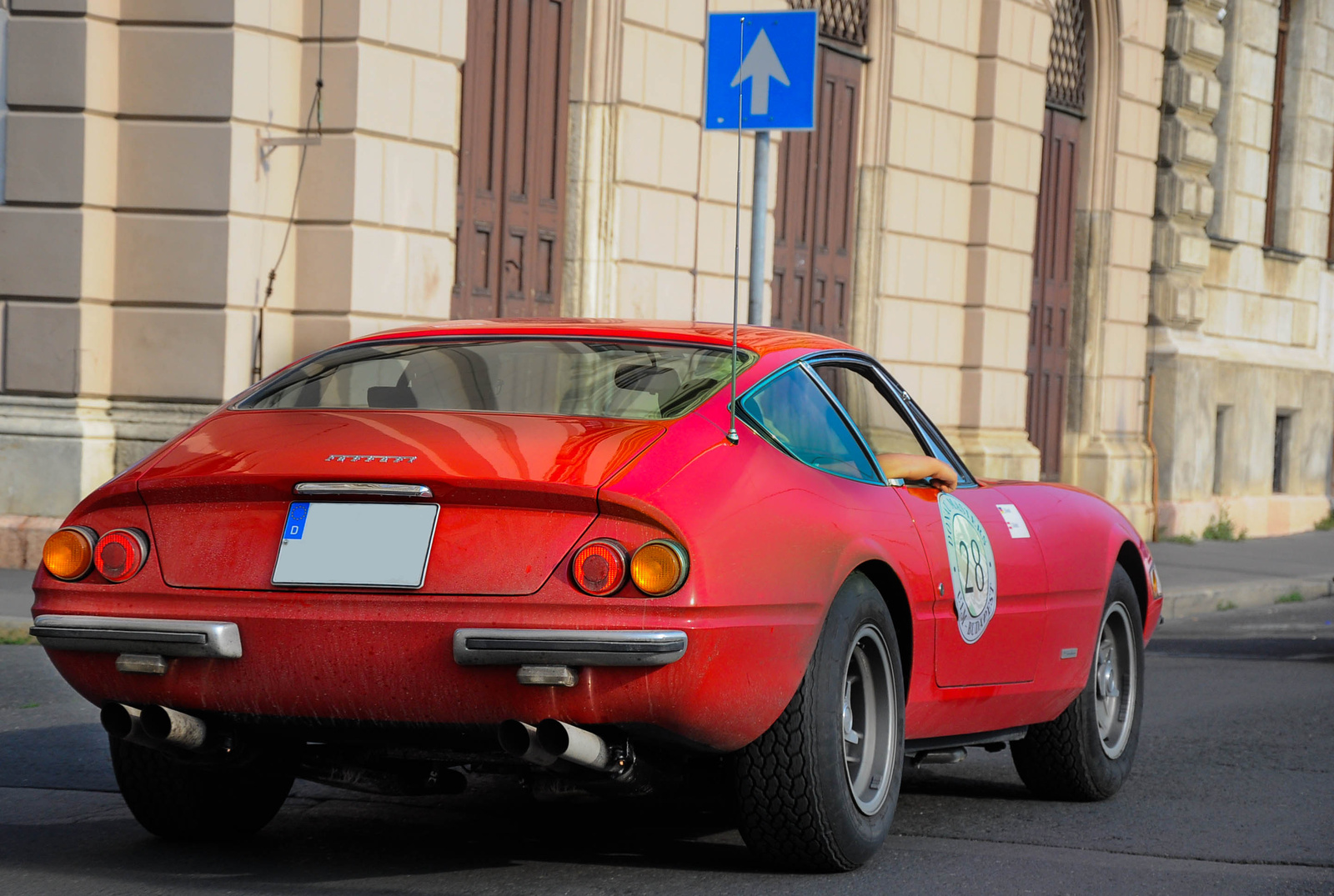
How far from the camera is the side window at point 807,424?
4.62 meters

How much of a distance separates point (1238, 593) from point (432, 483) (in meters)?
12.8

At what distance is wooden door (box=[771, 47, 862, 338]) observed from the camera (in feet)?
54.3

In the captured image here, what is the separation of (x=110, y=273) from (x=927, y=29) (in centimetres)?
858

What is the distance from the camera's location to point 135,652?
4121 mm

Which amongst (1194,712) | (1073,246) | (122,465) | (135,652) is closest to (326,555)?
(135,652)

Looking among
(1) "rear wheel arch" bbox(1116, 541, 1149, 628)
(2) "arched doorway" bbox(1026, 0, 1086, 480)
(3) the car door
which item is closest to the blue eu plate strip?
(3) the car door

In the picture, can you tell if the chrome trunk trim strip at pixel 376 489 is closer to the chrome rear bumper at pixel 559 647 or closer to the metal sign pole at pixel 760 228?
the chrome rear bumper at pixel 559 647

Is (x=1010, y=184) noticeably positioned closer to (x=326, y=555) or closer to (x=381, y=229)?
(x=381, y=229)

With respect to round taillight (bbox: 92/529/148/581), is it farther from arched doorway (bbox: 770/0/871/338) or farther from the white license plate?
arched doorway (bbox: 770/0/871/338)

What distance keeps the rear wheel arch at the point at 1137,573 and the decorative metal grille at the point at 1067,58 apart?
14099 millimetres

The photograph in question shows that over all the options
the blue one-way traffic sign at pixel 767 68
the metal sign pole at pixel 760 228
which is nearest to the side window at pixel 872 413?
the blue one-way traffic sign at pixel 767 68

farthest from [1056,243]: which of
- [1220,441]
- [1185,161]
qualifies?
[1220,441]

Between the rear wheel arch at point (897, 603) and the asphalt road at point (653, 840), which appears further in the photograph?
the rear wheel arch at point (897, 603)

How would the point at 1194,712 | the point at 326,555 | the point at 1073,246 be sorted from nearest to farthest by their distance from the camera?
the point at 326,555
the point at 1194,712
the point at 1073,246
